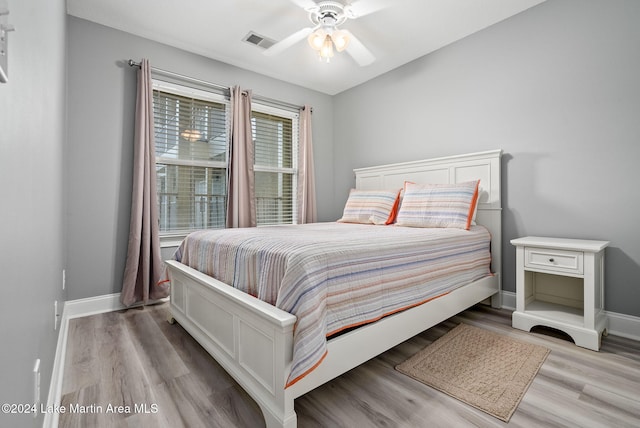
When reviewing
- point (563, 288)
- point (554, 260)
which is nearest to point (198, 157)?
point (554, 260)

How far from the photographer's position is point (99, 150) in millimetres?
2682

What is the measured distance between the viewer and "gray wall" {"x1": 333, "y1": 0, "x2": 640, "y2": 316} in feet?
7.11

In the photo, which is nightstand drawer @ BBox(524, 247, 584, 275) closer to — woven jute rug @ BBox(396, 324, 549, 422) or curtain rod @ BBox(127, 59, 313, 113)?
woven jute rug @ BBox(396, 324, 549, 422)

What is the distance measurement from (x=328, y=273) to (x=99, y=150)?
97.9 inches

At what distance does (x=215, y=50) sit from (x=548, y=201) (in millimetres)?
3437

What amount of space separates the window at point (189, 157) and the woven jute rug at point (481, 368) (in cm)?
247

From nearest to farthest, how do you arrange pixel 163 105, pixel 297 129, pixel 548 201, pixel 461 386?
pixel 461 386 < pixel 548 201 < pixel 163 105 < pixel 297 129

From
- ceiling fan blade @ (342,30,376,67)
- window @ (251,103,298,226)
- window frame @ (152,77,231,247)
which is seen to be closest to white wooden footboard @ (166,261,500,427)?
window frame @ (152,77,231,247)

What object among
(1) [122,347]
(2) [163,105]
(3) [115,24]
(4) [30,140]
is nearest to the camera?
(4) [30,140]

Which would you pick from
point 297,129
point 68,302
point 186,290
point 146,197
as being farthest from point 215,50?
point 68,302

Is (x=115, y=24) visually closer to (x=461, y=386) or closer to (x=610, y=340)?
(x=461, y=386)

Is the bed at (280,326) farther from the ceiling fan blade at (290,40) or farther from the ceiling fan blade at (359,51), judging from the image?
the ceiling fan blade at (290,40)

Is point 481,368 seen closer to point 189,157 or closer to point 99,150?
point 189,157

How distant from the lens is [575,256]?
2.04 meters
